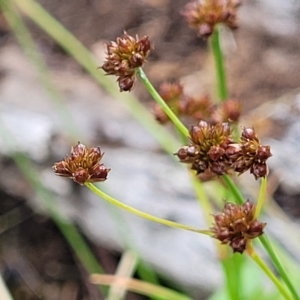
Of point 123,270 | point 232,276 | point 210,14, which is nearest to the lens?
point 210,14

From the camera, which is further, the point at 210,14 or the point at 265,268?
the point at 210,14

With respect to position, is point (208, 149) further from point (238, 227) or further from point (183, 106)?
point (183, 106)

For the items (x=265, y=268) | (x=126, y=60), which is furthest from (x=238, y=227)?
(x=126, y=60)

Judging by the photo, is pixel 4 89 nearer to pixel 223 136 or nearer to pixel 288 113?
pixel 288 113

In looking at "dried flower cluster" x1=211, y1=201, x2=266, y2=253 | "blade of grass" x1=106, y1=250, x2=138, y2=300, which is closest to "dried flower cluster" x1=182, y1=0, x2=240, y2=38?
"dried flower cluster" x1=211, y1=201, x2=266, y2=253

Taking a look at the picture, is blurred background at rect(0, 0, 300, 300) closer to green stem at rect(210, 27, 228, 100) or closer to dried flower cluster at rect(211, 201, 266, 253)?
green stem at rect(210, 27, 228, 100)

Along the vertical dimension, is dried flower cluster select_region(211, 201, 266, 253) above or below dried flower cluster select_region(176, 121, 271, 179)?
below
